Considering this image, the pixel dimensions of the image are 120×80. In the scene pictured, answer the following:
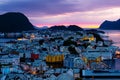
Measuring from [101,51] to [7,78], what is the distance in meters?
14.7

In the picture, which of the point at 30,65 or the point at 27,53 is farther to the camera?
the point at 27,53

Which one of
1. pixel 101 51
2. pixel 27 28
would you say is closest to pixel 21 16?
pixel 27 28

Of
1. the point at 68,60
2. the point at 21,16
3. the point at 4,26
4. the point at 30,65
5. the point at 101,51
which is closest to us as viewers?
the point at 30,65

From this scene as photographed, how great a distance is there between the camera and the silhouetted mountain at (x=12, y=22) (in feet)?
211

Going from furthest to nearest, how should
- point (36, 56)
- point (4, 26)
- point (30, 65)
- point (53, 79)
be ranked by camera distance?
point (4, 26), point (36, 56), point (30, 65), point (53, 79)

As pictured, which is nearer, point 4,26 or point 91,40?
point 91,40

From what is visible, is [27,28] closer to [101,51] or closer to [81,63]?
[101,51]

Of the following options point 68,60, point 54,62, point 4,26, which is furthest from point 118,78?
point 4,26

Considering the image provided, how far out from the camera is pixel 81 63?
16.6 m

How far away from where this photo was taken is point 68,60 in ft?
57.8

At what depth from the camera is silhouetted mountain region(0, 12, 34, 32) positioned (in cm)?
6444

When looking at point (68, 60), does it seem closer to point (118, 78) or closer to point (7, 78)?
point (118, 78)

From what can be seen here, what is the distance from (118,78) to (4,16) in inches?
2151

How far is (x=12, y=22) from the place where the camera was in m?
65.9
